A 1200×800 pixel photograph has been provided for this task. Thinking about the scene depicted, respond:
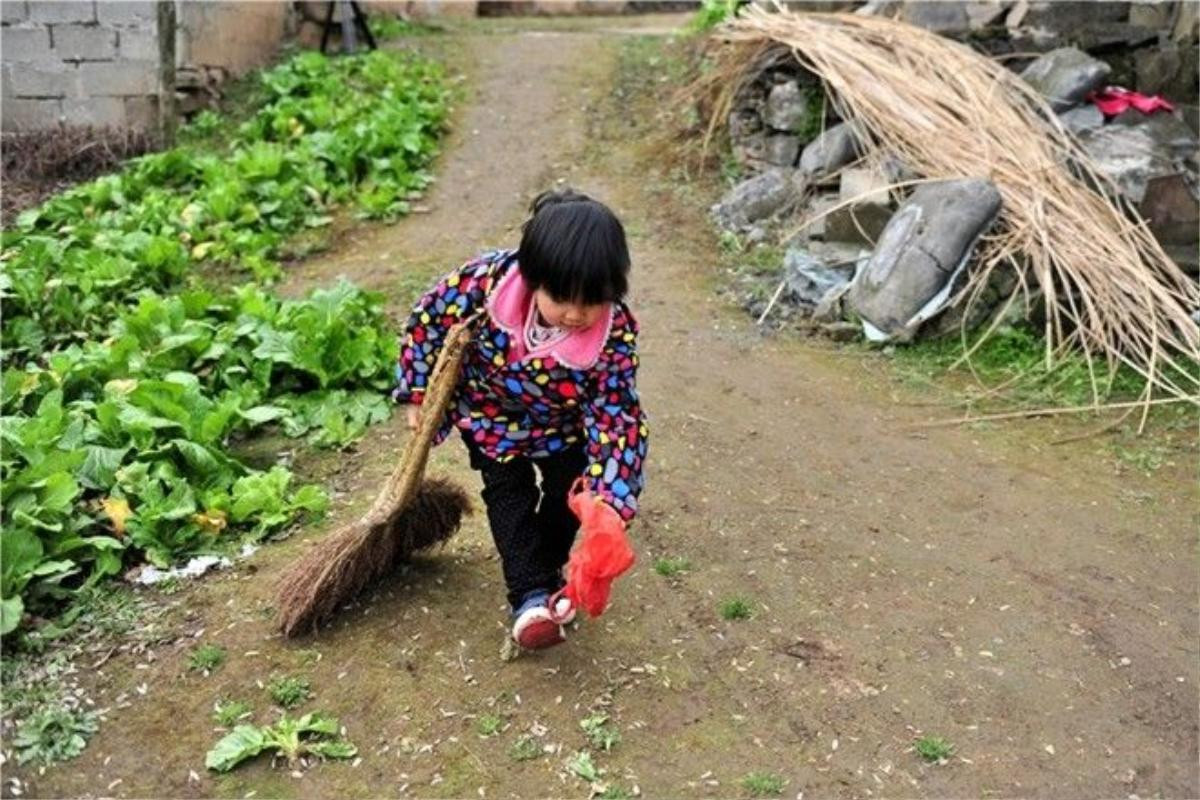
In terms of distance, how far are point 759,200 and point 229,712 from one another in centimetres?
455

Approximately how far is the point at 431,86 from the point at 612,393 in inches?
254

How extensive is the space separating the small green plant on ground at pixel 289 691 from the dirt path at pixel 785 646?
0.03m

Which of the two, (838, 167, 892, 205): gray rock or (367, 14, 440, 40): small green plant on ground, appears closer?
(838, 167, 892, 205): gray rock

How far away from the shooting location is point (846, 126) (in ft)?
20.7

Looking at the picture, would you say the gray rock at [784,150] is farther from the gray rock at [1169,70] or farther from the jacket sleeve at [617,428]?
the jacket sleeve at [617,428]

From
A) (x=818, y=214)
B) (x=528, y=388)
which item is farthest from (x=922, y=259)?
(x=528, y=388)

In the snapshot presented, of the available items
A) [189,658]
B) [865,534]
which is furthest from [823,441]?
[189,658]

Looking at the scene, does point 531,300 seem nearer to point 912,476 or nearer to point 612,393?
point 612,393

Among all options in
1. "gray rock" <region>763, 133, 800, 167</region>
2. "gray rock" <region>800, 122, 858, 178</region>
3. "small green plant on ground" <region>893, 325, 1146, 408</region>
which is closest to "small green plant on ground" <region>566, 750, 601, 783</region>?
"small green plant on ground" <region>893, 325, 1146, 408</region>

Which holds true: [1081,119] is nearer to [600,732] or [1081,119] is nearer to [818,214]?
[818,214]

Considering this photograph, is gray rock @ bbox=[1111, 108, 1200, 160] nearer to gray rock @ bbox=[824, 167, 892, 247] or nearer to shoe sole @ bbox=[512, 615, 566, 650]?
gray rock @ bbox=[824, 167, 892, 247]

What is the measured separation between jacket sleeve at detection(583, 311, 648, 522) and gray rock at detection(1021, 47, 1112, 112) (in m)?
4.45

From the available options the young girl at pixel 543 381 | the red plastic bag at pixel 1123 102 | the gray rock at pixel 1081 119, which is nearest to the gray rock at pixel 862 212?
the gray rock at pixel 1081 119

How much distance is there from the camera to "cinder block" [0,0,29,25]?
24.2ft
